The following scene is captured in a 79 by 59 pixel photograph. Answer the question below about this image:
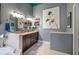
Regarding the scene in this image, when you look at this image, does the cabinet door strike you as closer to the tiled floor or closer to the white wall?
the tiled floor

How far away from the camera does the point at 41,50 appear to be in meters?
1.71

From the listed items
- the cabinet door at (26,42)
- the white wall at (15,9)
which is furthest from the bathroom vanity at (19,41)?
the white wall at (15,9)

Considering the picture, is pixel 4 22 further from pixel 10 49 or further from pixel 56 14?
pixel 56 14

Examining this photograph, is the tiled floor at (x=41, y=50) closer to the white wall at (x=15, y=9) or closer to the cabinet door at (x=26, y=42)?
the cabinet door at (x=26, y=42)

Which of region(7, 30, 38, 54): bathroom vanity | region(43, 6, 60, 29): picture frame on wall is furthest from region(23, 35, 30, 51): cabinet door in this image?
region(43, 6, 60, 29): picture frame on wall

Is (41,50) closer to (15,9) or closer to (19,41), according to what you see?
(19,41)

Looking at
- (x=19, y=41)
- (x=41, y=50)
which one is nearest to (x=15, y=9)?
(x=19, y=41)

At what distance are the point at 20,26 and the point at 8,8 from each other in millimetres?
317

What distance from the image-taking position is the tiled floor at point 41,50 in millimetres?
1675

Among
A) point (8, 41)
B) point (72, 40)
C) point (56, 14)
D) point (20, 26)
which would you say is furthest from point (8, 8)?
point (72, 40)

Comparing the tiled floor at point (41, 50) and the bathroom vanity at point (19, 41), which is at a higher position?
the bathroom vanity at point (19, 41)

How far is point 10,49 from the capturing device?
65.8 inches

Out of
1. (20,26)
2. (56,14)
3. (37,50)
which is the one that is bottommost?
(37,50)

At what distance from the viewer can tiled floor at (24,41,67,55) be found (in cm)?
167
